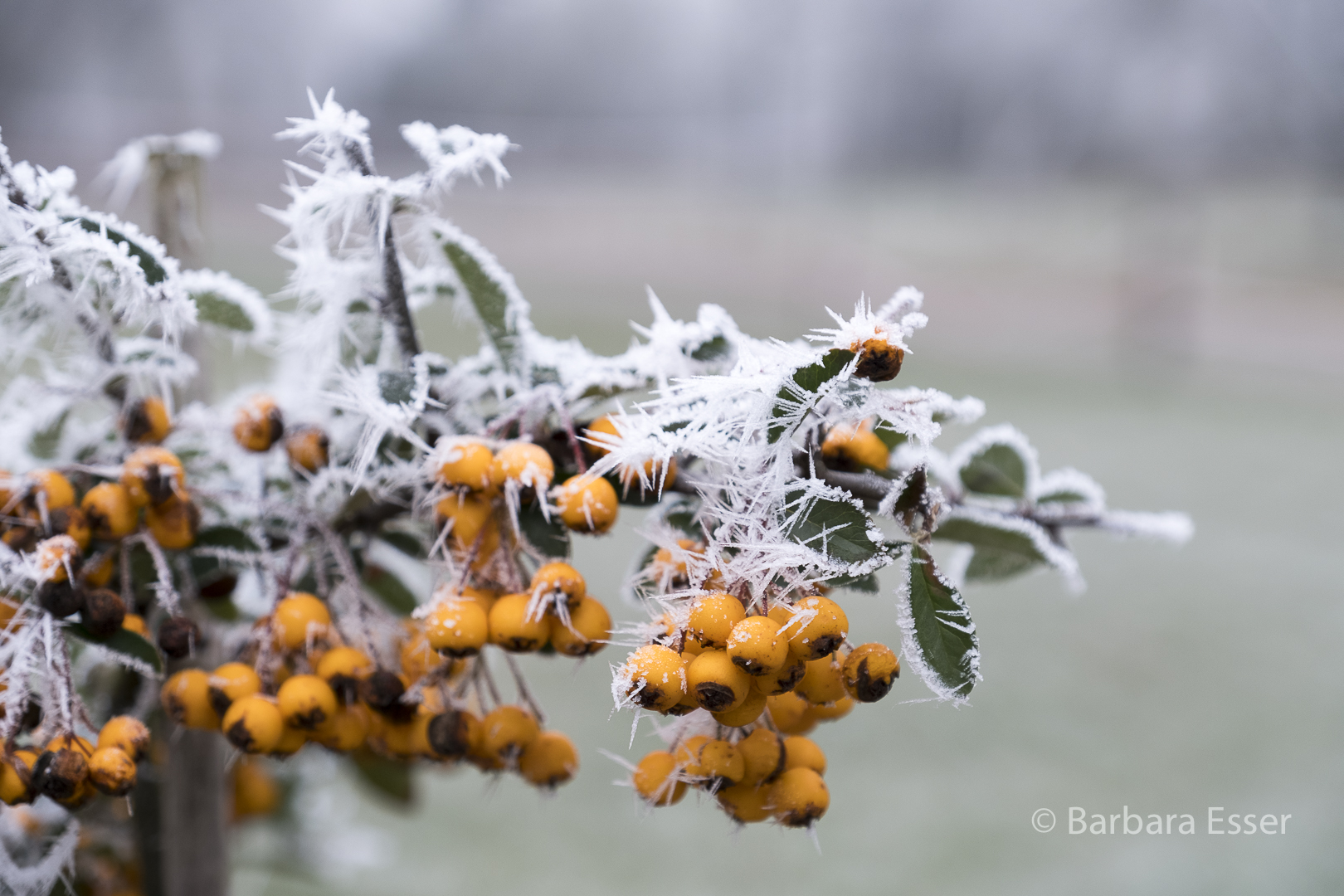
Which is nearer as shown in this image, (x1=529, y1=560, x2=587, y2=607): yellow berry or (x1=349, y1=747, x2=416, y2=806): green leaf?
(x1=529, y1=560, x2=587, y2=607): yellow berry

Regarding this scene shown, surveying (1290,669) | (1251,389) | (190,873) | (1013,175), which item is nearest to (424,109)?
(1013,175)

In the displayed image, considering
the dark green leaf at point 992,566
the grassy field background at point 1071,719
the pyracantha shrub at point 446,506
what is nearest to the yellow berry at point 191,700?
the pyracantha shrub at point 446,506

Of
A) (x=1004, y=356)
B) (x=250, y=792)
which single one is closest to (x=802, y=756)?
(x=250, y=792)

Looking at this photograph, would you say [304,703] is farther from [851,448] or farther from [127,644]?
[851,448]

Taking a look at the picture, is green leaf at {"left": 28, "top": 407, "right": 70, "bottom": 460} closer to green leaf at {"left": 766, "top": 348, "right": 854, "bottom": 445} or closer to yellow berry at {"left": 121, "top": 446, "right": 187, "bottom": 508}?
yellow berry at {"left": 121, "top": 446, "right": 187, "bottom": 508}

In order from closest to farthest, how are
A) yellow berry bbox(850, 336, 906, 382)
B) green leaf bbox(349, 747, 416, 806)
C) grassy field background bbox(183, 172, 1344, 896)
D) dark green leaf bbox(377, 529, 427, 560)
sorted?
yellow berry bbox(850, 336, 906, 382)
dark green leaf bbox(377, 529, 427, 560)
green leaf bbox(349, 747, 416, 806)
grassy field background bbox(183, 172, 1344, 896)

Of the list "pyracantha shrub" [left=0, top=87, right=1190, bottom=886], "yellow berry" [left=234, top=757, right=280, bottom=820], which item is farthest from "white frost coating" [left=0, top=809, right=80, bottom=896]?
"yellow berry" [left=234, top=757, right=280, bottom=820]

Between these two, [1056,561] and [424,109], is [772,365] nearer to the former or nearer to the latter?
[1056,561]
